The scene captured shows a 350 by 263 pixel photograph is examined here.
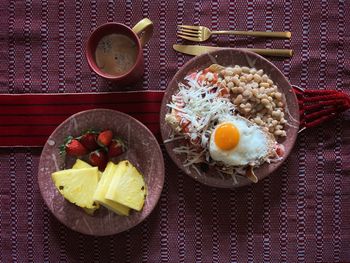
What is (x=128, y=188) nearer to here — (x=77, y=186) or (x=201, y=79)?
(x=77, y=186)

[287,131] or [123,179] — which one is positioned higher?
[287,131]

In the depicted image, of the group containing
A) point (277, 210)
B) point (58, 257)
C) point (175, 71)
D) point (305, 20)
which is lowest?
point (58, 257)

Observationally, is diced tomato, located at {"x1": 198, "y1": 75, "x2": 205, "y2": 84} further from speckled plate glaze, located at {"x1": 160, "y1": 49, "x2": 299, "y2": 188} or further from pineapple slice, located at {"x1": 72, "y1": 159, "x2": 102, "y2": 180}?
pineapple slice, located at {"x1": 72, "y1": 159, "x2": 102, "y2": 180}

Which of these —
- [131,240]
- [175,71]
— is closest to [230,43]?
[175,71]

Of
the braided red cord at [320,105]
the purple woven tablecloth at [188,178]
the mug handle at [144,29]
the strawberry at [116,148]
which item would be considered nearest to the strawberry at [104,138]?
the strawberry at [116,148]

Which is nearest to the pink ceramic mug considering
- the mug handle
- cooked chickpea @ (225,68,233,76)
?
the mug handle

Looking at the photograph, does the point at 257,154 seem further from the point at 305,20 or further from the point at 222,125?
the point at 305,20
